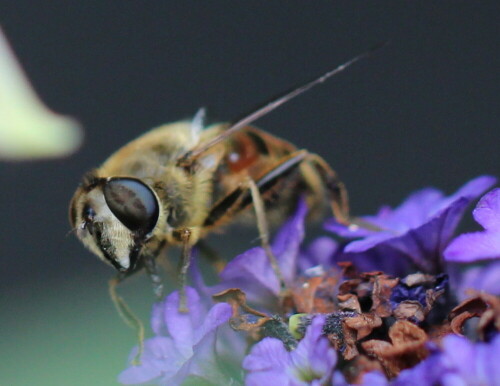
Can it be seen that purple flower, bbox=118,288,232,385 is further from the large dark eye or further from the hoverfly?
the large dark eye

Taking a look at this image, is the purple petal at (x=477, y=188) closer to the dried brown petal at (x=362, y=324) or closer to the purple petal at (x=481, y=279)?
the purple petal at (x=481, y=279)

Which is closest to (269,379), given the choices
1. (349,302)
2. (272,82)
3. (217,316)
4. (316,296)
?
(217,316)

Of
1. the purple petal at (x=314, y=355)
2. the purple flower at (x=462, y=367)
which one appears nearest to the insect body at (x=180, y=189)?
the purple petal at (x=314, y=355)

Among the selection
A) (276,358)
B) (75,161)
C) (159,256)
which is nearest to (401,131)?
(75,161)

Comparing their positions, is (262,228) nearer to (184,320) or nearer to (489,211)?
(184,320)

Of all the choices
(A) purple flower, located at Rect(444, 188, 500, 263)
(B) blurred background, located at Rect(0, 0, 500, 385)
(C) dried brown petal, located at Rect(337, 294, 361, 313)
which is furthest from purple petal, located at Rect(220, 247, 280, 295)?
(B) blurred background, located at Rect(0, 0, 500, 385)

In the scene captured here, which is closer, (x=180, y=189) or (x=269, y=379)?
(x=269, y=379)

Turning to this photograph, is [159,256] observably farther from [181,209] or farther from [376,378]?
→ [376,378]
